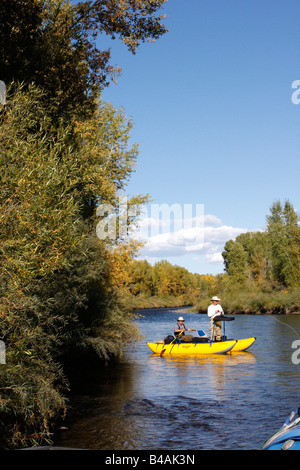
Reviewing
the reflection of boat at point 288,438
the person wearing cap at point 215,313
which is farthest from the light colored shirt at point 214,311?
the reflection of boat at point 288,438

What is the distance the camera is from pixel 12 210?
26.7ft

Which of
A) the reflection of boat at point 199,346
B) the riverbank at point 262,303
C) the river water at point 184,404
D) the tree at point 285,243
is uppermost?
the tree at point 285,243

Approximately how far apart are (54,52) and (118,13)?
2072 mm

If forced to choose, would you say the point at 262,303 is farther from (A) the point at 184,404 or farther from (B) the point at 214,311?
(A) the point at 184,404

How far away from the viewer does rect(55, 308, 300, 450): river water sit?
10.0 metres

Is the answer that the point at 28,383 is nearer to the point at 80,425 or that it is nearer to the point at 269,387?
the point at 80,425

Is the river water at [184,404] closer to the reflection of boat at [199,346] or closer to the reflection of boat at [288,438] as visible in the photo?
the reflection of boat at [199,346]

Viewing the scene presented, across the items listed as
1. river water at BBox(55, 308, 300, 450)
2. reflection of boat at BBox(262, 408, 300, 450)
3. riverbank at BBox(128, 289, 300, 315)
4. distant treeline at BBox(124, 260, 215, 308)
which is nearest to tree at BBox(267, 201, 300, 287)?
riverbank at BBox(128, 289, 300, 315)

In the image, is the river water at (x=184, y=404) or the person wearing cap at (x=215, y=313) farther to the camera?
the person wearing cap at (x=215, y=313)

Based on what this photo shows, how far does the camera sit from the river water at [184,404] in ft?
32.8

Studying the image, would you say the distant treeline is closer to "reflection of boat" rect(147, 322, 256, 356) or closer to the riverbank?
the riverbank

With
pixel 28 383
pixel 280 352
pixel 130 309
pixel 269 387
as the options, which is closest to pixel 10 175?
pixel 28 383

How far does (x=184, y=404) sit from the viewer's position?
13.1 metres

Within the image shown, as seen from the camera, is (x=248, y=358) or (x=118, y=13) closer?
(x=118, y=13)
